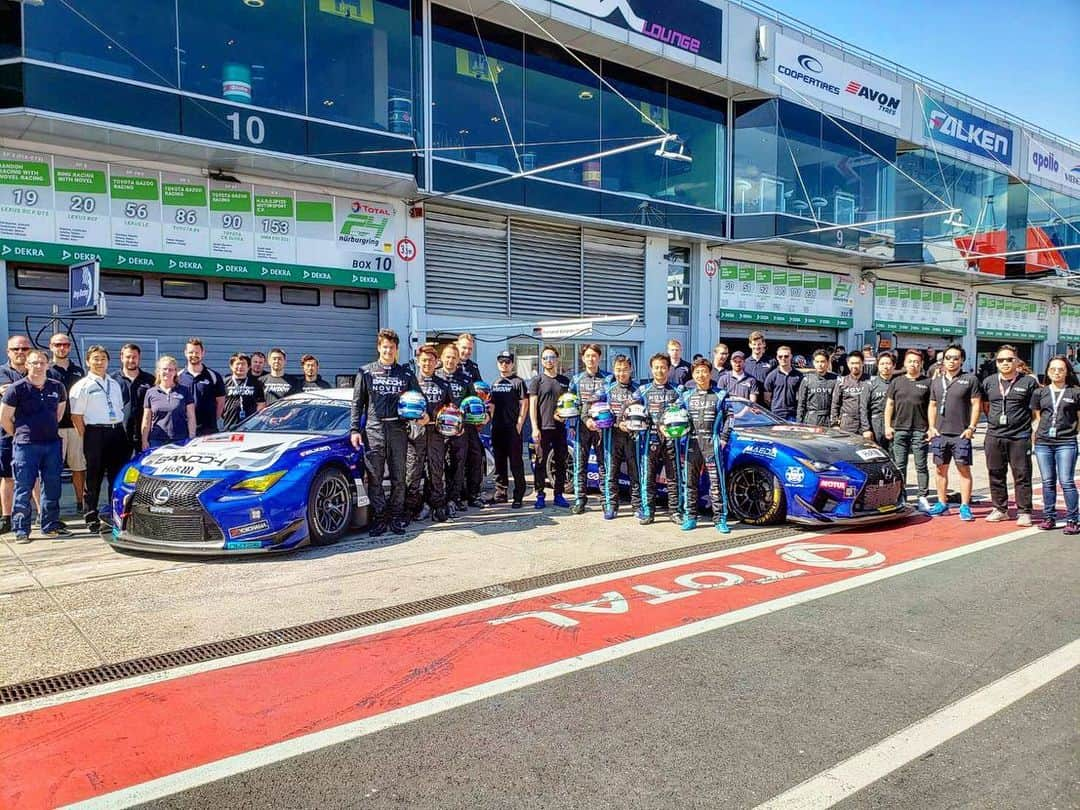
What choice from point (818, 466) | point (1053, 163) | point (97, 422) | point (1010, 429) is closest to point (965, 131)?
point (1053, 163)

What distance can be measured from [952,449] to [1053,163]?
2930 cm

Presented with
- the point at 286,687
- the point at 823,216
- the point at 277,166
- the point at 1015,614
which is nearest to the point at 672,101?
the point at 823,216

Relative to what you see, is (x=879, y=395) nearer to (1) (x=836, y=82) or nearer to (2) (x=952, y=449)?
(2) (x=952, y=449)

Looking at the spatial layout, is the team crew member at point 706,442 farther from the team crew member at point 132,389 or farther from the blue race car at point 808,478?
the team crew member at point 132,389

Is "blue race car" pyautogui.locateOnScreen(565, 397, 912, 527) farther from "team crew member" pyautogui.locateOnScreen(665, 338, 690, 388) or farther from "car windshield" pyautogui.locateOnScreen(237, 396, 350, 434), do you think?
"car windshield" pyautogui.locateOnScreen(237, 396, 350, 434)

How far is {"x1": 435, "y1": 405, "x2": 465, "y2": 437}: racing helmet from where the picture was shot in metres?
7.64

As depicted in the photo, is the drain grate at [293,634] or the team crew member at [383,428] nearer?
the drain grate at [293,634]

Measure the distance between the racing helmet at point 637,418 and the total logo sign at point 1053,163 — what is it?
28978mm

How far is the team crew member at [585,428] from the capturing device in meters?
8.31

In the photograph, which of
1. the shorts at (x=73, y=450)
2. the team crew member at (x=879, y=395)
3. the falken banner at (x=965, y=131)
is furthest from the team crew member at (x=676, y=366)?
the falken banner at (x=965, y=131)

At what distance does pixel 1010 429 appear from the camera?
25.3 feet

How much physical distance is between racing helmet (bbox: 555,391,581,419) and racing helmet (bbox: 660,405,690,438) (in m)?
1.06

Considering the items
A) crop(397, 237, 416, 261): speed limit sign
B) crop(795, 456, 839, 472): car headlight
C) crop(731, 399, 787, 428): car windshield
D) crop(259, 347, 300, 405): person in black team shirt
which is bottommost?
crop(795, 456, 839, 472): car headlight

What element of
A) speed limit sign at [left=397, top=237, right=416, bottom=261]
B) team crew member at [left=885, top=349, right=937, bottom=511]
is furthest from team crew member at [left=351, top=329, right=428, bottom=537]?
speed limit sign at [left=397, top=237, right=416, bottom=261]
